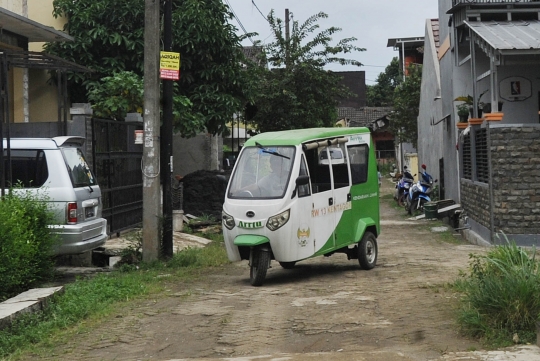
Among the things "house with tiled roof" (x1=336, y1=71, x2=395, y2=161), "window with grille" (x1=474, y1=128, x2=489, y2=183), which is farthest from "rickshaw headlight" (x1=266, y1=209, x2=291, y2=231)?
"house with tiled roof" (x1=336, y1=71, x2=395, y2=161)

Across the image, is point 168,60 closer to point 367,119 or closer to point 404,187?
point 404,187

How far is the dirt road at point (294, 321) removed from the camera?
748cm

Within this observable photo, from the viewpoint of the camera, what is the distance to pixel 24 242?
1025 cm

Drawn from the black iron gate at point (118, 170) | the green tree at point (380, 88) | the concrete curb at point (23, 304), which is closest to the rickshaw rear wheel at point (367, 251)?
the concrete curb at point (23, 304)

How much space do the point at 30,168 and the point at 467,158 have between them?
11.3 metres

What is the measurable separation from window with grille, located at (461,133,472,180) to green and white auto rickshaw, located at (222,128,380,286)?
664cm

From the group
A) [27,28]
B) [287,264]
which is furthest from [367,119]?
[287,264]

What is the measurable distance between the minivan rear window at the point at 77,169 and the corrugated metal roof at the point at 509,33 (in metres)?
7.90

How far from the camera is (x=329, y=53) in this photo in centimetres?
3303

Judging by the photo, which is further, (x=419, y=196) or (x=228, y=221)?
(x=419, y=196)

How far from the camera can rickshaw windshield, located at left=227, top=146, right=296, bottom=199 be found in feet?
38.2

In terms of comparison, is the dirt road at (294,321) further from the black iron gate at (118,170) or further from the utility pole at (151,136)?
the black iron gate at (118,170)

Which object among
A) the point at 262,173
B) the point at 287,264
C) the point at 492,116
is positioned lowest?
the point at 287,264

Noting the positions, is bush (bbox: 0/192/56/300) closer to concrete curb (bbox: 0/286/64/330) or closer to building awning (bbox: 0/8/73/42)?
concrete curb (bbox: 0/286/64/330)
